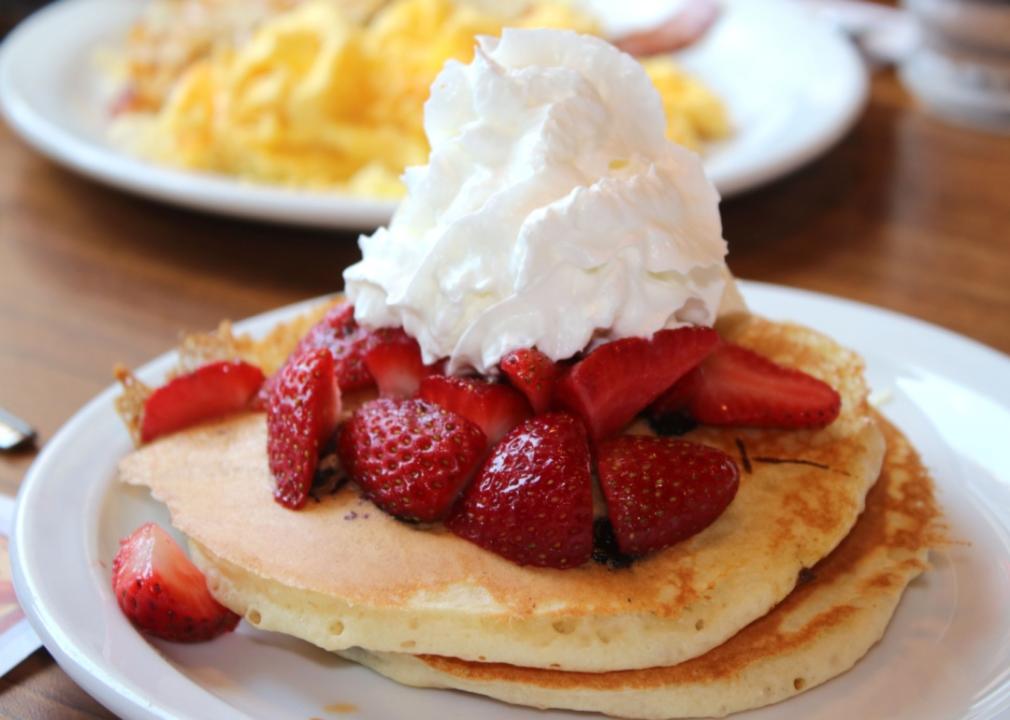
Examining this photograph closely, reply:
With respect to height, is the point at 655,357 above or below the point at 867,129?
above

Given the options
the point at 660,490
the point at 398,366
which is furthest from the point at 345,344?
the point at 660,490

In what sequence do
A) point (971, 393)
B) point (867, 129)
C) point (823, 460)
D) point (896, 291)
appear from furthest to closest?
point (867, 129), point (896, 291), point (971, 393), point (823, 460)

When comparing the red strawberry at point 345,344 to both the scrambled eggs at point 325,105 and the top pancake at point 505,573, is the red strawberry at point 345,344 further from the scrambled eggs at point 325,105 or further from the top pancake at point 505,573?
the scrambled eggs at point 325,105

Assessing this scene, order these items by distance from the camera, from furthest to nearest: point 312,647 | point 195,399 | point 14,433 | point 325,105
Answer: point 325,105
point 14,433
point 195,399
point 312,647

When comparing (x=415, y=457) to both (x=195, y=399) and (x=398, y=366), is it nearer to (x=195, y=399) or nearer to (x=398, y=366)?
(x=398, y=366)

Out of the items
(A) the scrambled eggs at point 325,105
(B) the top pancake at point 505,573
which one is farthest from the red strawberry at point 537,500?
(A) the scrambled eggs at point 325,105

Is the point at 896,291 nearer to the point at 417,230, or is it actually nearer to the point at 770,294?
the point at 770,294

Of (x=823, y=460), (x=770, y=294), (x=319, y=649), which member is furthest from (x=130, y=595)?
(x=770, y=294)
